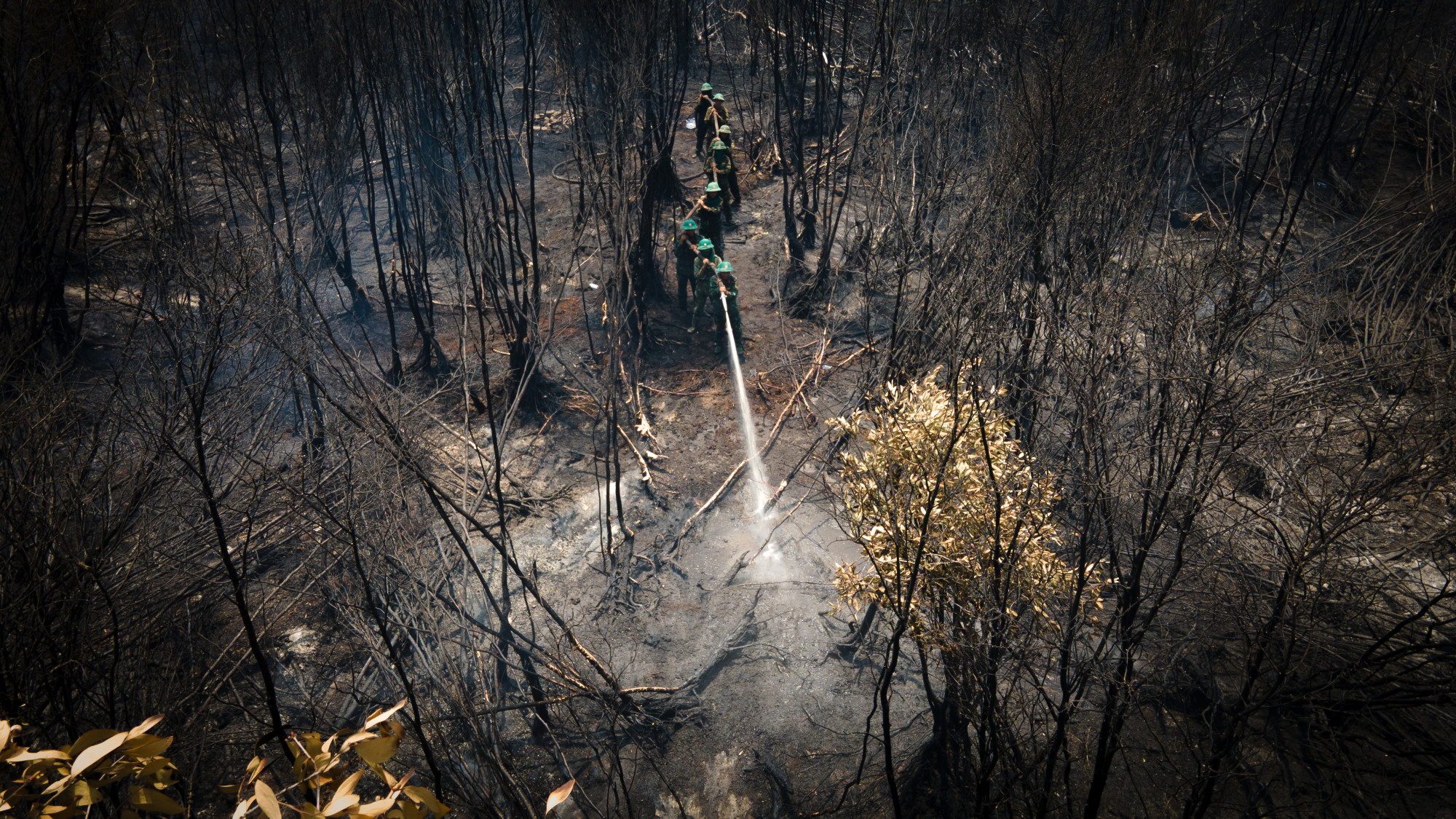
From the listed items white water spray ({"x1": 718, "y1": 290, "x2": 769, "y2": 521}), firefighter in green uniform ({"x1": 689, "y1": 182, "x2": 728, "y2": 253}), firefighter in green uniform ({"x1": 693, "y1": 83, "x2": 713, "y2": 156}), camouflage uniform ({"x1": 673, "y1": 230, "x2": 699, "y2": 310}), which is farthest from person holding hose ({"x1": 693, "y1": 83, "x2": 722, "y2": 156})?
white water spray ({"x1": 718, "y1": 290, "x2": 769, "y2": 521})

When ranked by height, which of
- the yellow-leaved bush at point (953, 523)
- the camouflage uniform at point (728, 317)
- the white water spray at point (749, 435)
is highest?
the yellow-leaved bush at point (953, 523)

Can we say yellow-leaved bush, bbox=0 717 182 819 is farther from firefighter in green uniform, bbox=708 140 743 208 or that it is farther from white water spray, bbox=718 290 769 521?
firefighter in green uniform, bbox=708 140 743 208

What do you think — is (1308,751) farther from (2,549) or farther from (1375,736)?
(2,549)

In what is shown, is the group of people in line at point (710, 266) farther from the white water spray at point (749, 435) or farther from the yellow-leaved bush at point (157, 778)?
the yellow-leaved bush at point (157, 778)

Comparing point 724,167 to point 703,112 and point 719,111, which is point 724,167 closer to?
point 719,111

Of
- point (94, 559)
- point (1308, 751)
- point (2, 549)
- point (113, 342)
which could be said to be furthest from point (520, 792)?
point (113, 342)

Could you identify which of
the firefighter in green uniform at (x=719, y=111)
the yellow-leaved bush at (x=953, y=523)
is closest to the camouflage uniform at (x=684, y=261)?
the firefighter in green uniform at (x=719, y=111)

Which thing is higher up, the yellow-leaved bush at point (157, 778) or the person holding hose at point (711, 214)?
the yellow-leaved bush at point (157, 778)
